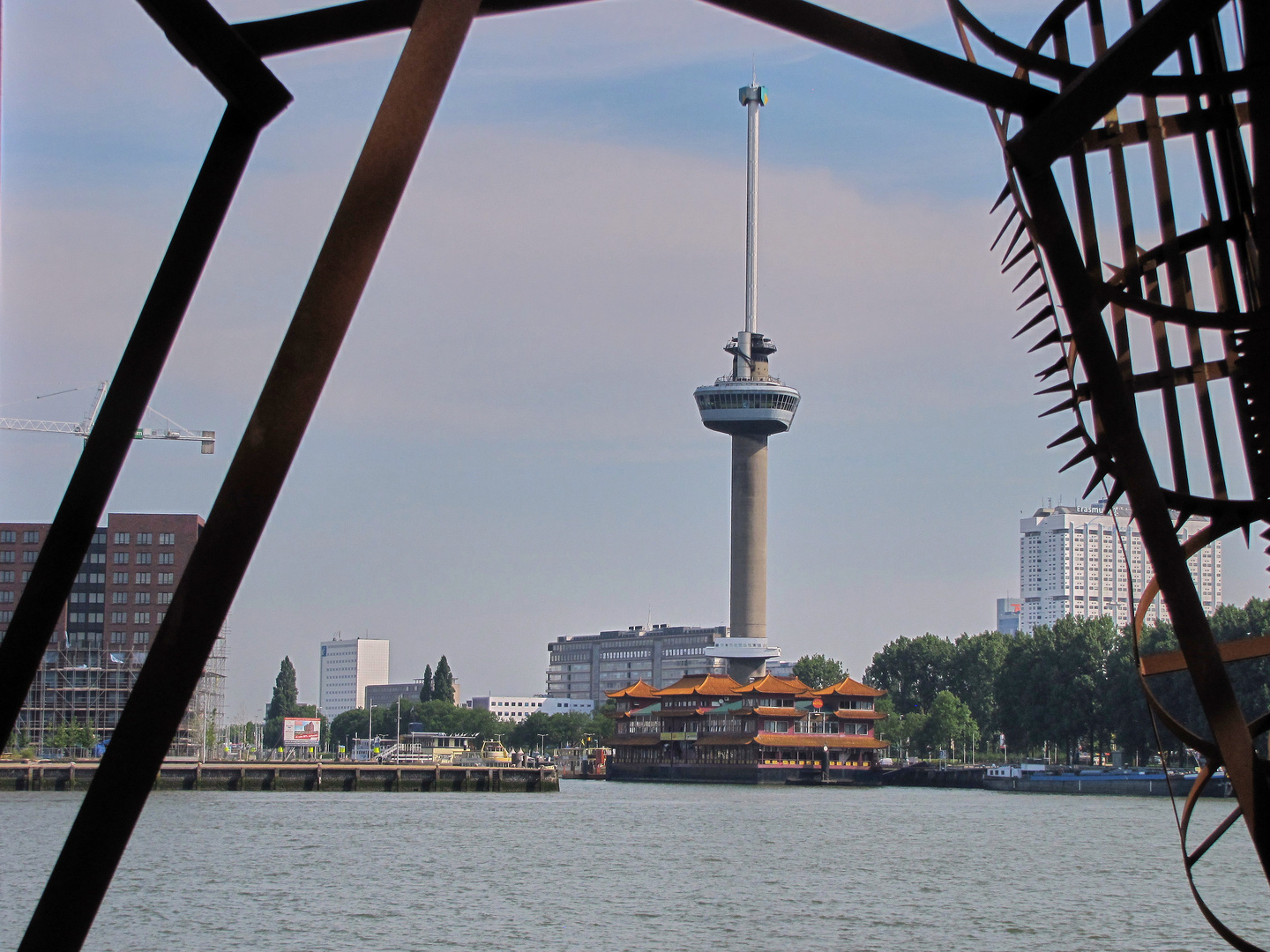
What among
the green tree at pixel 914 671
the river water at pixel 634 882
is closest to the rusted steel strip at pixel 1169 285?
the river water at pixel 634 882

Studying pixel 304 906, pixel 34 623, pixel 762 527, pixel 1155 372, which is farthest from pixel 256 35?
pixel 762 527

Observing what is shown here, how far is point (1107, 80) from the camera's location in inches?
202

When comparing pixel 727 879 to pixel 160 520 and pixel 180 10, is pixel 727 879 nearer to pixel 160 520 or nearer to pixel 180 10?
pixel 180 10

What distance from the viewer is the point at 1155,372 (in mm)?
6902

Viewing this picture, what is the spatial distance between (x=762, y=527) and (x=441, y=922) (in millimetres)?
123558

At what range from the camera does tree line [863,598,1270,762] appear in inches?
4619

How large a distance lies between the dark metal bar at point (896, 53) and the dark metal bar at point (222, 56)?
1.58 meters

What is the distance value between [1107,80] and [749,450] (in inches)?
6284

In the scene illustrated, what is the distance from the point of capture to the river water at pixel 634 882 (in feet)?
109

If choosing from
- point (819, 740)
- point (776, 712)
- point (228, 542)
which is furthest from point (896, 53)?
point (819, 740)

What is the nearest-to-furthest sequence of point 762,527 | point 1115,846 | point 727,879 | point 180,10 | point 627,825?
point 180,10 → point 727,879 → point 1115,846 → point 627,825 → point 762,527

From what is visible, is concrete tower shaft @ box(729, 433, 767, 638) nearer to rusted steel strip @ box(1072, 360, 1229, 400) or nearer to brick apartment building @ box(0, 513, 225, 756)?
brick apartment building @ box(0, 513, 225, 756)

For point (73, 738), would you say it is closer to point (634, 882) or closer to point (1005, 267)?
point (634, 882)

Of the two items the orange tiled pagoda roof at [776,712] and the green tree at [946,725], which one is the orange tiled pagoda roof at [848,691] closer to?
Answer: the orange tiled pagoda roof at [776,712]
